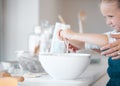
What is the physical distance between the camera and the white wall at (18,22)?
1.75 meters

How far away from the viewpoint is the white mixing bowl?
89 cm

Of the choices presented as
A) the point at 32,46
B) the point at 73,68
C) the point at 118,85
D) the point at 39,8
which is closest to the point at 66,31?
the point at 73,68

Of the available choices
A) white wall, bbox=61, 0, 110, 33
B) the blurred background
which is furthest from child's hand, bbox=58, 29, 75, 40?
white wall, bbox=61, 0, 110, 33

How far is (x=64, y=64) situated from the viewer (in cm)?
89

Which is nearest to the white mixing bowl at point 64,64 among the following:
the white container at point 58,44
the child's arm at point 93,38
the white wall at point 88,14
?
the child's arm at point 93,38

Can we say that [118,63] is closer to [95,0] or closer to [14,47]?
[14,47]

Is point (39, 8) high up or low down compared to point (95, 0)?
down

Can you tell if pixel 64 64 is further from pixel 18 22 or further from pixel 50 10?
pixel 50 10

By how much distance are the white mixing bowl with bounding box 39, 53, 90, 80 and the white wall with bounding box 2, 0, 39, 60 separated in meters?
0.85

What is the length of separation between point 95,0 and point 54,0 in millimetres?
525

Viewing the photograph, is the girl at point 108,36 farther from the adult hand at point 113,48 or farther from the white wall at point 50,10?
the white wall at point 50,10

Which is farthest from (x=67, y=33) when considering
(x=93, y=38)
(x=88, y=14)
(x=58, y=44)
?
(x=88, y=14)

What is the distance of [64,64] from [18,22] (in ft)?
3.10

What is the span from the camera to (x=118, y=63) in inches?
40.4
